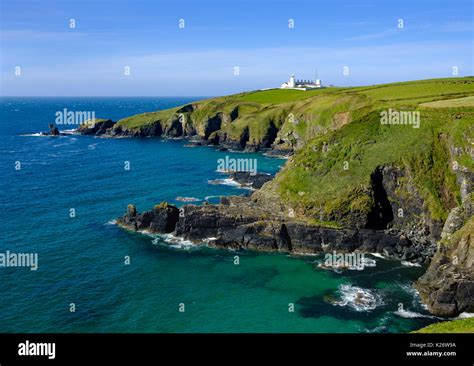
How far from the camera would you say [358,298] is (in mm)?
53844

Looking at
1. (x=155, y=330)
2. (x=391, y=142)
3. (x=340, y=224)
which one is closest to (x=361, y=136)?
(x=391, y=142)

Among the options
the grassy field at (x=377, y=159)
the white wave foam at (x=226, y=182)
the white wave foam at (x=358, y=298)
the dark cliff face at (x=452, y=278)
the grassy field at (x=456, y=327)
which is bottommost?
the white wave foam at (x=358, y=298)

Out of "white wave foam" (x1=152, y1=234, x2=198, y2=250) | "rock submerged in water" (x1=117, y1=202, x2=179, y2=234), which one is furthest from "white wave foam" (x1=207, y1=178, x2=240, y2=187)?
"white wave foam" (x1=152, y1=234, x2=198, y2=250)

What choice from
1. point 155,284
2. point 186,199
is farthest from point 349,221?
point 186,199

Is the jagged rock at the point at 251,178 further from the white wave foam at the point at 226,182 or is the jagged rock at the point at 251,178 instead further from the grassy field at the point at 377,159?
the grassy field at the point at 377,159

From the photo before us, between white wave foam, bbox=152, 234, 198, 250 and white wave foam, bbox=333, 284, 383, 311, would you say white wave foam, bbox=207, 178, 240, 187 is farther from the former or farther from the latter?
white wave foam, bbox=333, 284, 383, 311

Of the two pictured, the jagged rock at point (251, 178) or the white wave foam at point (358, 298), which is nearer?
the white wave foam at point (358, 298)

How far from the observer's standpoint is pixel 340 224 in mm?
71375

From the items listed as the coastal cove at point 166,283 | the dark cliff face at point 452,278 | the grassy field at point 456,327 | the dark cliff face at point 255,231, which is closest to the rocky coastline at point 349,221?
the dark cliff face at point 255,231

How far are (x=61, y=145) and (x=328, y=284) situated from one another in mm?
147136

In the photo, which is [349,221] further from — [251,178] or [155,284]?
[251,178]

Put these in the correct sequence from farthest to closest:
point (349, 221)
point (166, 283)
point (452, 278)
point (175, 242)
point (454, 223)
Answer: point (175, 242) → point (349, 221) → point (454, 223) → point (166, 283) → point (452, 278)

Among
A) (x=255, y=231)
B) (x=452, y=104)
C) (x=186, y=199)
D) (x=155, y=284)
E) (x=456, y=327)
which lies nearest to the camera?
(x=456, y=327)

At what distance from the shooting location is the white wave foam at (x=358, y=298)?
51.9 metres
